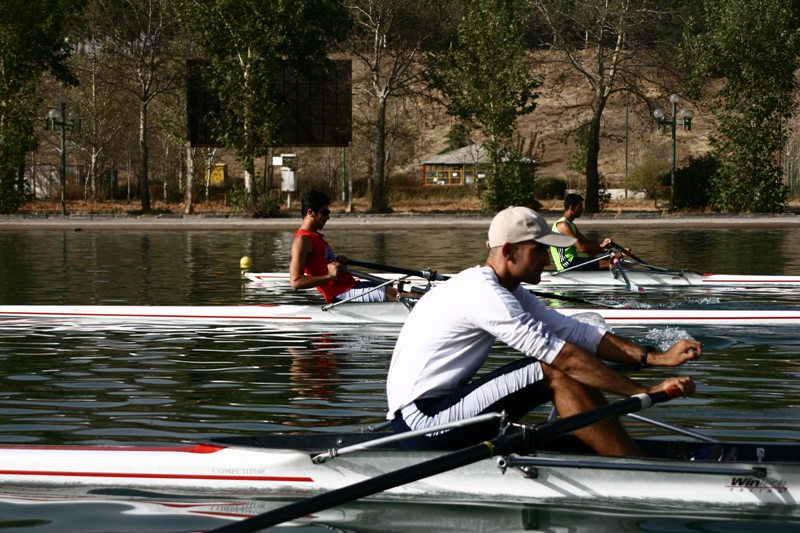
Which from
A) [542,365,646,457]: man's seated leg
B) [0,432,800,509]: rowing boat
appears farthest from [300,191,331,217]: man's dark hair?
[542,365,646,457]: man's seated leg

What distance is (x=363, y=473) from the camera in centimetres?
537

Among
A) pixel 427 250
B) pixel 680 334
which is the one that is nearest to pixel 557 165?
pixel 427 250

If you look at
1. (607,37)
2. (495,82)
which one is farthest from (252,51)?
(607,37)

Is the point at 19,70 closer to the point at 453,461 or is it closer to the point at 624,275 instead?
the point at 624,275

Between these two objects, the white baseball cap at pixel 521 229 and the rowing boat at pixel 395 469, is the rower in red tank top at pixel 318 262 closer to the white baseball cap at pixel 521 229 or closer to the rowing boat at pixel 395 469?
the rowing boat at pixel 395 469

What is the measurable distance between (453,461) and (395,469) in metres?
0.63

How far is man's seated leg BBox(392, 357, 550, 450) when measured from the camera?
5.38 metres

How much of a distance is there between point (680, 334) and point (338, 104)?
33.3 metres

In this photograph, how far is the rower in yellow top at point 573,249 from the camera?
14781 mm

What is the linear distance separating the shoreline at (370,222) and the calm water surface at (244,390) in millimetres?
16305

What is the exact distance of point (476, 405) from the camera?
5387 mm

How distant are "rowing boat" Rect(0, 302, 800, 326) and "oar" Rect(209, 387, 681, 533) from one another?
6616 millimetres

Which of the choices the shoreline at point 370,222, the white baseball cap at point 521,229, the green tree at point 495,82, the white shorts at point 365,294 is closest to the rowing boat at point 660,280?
the white shorts at point 365,294

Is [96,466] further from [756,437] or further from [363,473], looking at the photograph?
[756,437]
